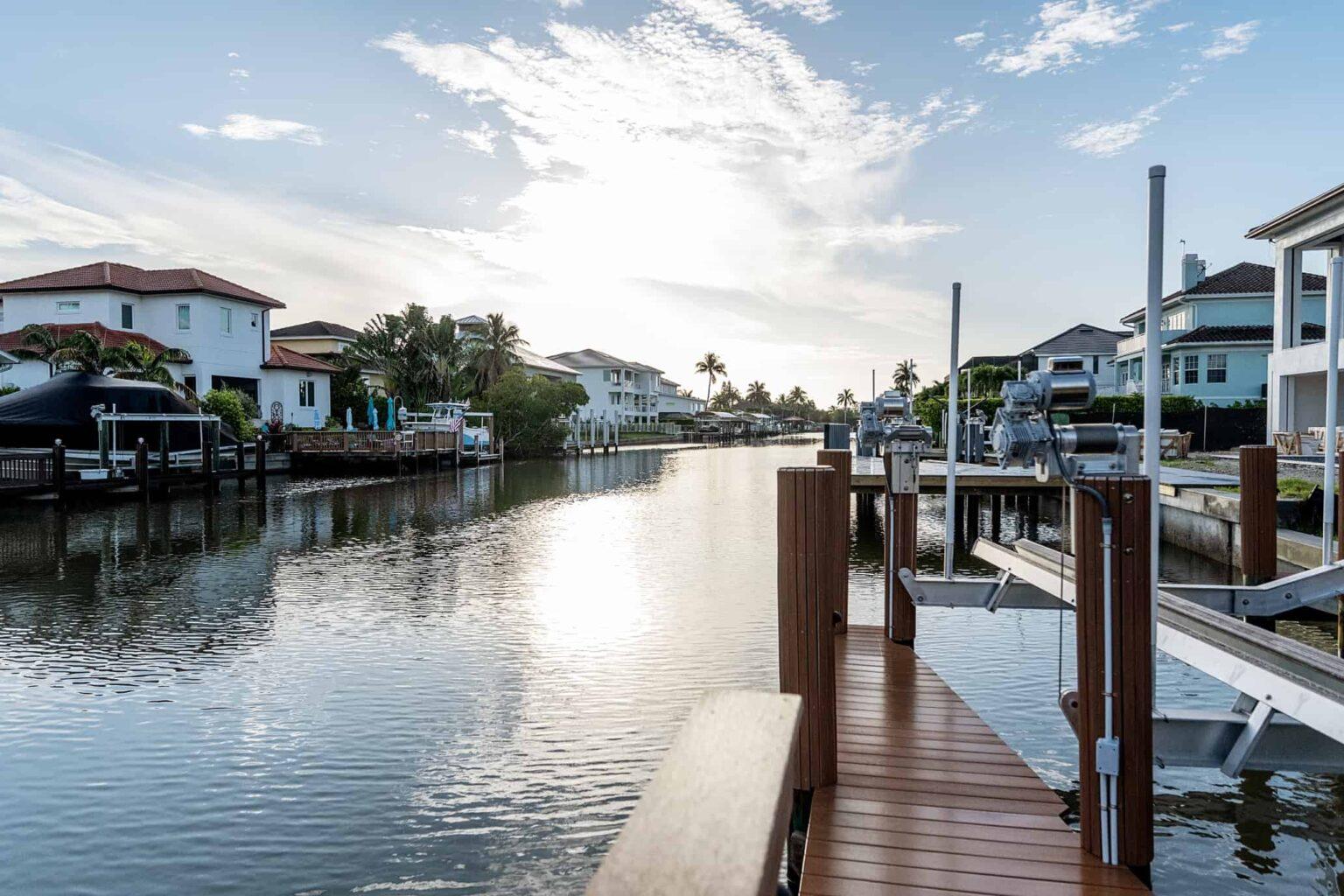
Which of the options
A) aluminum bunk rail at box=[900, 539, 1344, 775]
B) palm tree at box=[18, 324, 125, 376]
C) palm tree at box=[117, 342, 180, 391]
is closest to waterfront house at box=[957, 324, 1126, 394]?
palm tree at box=[117, 342, 180, 391]

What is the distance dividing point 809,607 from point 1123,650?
1.45 metres

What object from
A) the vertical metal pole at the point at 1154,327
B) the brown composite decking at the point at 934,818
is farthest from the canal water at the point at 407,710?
the vertical metal pole at the point at 1154,327

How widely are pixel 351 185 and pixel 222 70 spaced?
776 cm

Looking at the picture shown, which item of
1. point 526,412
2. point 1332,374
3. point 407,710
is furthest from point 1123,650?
point 526,412

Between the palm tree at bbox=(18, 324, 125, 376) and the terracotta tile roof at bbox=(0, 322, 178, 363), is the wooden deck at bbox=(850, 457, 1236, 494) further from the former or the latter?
the terracotta tile roof at bbox=(0, 322, 178, 363)

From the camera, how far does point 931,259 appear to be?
26625 mm

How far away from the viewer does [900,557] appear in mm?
7285

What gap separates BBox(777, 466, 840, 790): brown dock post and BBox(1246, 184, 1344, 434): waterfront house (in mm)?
23961

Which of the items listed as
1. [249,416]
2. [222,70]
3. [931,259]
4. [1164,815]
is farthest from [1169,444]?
[249,416]

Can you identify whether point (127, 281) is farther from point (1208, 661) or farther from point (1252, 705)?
point (1252, 705)

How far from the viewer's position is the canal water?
16.9 feet

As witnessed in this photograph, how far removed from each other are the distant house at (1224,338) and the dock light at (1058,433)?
43942 millimetres

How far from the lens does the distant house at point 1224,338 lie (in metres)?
42.5

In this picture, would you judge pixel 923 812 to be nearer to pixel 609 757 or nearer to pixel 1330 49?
pixel 609 757
